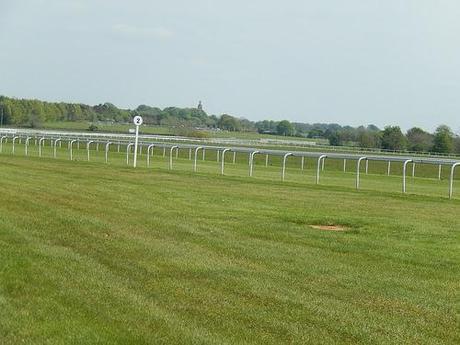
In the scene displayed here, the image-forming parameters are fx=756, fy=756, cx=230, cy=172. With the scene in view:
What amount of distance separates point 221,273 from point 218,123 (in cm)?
16726

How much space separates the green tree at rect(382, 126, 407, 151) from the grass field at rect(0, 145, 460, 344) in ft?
236

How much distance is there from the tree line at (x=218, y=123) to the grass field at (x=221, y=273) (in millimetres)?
69697

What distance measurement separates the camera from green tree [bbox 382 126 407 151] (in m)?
87.4

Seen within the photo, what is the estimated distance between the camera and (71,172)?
27469mm

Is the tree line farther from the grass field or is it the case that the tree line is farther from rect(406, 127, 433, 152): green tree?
the grass field

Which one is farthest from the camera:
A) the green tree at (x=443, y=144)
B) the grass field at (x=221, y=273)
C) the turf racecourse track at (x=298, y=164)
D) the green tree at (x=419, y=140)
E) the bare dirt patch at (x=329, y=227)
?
the green tree at (x=419, y=140)

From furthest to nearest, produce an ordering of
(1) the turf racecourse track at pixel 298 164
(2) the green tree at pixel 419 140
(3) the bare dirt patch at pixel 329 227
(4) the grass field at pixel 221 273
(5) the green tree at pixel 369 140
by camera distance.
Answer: (5) the green tree at pixel 369 140 → (2) the green tree at pixel 419 140 → (1) the turf racecourse track at pixel 298 164 → (3) the bare dirt patch at pixel 329 227 → (4) the grass field at pixel 221 273

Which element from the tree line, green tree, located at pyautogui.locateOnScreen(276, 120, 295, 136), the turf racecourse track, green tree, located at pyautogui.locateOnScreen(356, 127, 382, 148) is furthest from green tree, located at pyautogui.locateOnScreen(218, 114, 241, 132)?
the turf racecourse track

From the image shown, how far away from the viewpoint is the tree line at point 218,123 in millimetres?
88438

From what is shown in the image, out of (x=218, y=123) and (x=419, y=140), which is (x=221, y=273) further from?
(x=218, y=123)

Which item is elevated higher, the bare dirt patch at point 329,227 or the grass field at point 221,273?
the grass field at point 221,273

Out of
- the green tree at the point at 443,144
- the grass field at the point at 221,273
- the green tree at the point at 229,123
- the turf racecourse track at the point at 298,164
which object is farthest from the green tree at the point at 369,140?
the grass field at the point at 221,273

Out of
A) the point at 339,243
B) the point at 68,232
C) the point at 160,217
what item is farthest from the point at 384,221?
the point at 68,232

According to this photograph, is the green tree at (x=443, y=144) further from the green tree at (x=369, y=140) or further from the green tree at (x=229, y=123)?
the green tree at (x=229, y=123)
